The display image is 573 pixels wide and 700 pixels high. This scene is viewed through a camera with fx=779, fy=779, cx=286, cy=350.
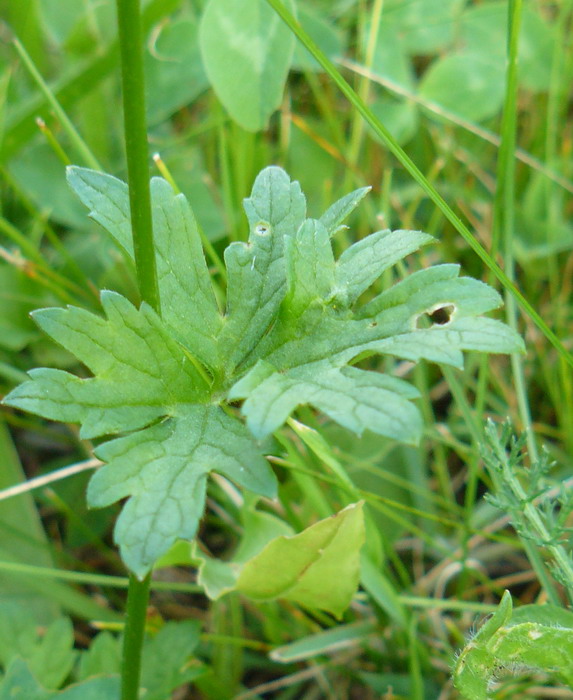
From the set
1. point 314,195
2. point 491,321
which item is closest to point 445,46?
point 314,195

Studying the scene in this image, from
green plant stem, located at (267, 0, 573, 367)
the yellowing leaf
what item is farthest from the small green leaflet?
the yellowing leaf

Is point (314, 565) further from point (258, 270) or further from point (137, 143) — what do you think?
point (137, 143)

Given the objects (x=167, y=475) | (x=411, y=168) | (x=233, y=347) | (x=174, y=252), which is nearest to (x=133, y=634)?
(x=167, y=475)

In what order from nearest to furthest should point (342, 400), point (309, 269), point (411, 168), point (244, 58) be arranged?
point (342, 400), point (309, 269), point (411, 168), point (244, 58)

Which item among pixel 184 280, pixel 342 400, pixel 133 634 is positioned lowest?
pixel 133 634

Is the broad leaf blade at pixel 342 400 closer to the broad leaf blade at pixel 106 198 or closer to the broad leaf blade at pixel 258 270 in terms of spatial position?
the broad leaf blade at pixel 258 270

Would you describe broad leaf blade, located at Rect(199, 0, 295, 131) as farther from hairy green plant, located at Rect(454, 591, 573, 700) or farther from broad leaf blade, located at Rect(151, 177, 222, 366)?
hairy green plant, located at Rect(454, 591, 573, 700)

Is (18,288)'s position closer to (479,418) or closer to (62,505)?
(62,505)
